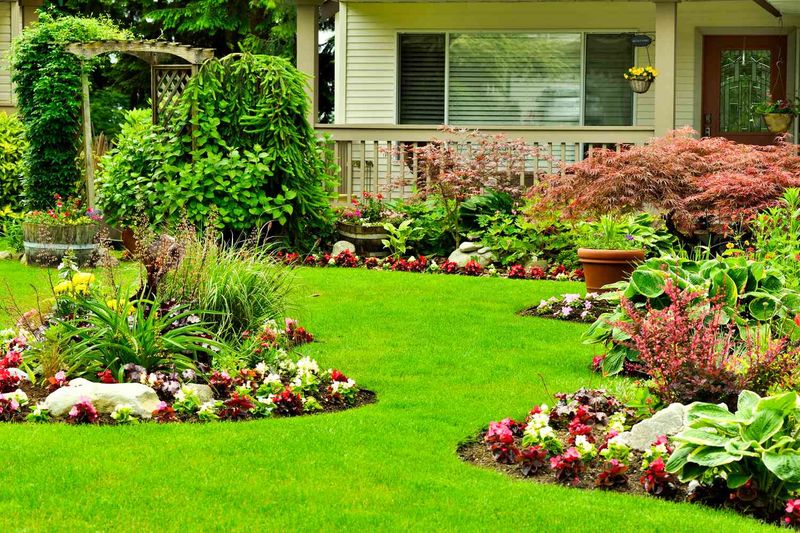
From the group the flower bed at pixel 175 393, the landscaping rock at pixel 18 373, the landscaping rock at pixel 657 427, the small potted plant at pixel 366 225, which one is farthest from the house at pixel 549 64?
the landscaping rock at pixel 657 427

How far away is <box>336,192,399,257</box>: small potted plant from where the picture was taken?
13.1m

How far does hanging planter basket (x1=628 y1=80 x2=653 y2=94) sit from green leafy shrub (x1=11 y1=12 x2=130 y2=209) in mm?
7261

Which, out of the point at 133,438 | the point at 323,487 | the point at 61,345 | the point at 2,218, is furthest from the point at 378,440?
the point at 2,218

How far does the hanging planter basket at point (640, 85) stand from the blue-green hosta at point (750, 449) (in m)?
11.3

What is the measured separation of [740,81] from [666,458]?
1281cm

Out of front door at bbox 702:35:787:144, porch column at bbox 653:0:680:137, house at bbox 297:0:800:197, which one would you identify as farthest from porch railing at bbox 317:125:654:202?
front door at bbox 702:35:787:144

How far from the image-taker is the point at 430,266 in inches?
486

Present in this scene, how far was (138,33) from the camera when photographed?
2809 centimetres

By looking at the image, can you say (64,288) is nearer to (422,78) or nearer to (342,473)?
(342,473)

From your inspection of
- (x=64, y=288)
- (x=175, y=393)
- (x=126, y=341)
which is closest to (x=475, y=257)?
(x=64, y=288)

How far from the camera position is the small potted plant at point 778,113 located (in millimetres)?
15352

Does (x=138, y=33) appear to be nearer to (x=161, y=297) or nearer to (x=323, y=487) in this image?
(x=161, y=297)

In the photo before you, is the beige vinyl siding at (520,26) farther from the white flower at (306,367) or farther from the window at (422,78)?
the white flower at (306,367)

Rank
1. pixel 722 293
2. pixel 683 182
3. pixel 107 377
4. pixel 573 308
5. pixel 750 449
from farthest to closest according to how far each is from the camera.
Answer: pixel 683 182 < pixel 573 308 < pixel 722 293 < pixel 107 377 < pixel 750 449
